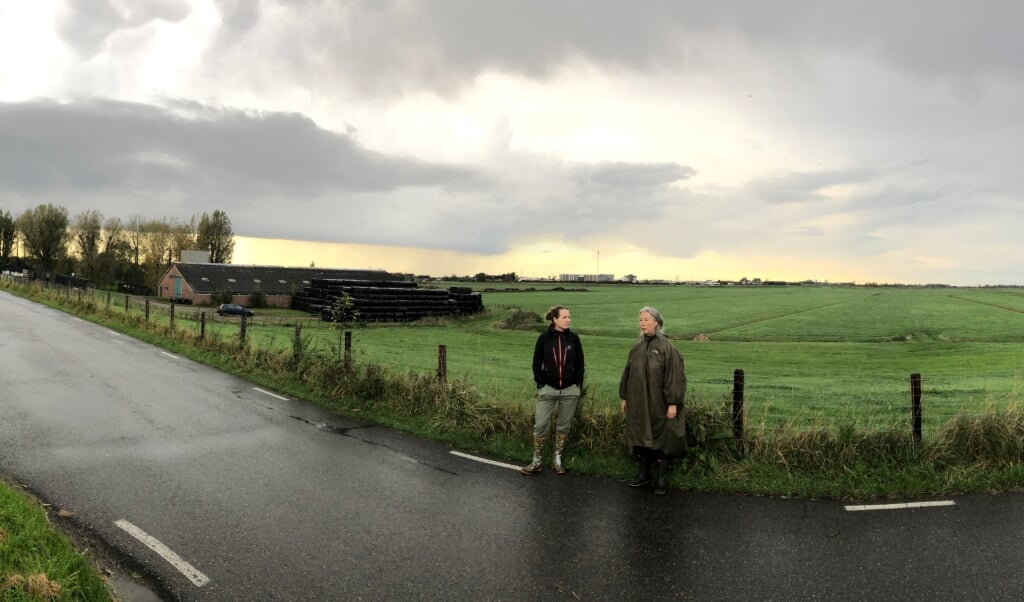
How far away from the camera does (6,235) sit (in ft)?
364

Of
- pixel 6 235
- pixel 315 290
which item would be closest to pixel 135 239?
pixel 6 235

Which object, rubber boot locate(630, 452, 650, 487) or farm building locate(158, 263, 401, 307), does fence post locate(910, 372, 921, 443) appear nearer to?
rubber boot locate(630, 452, 650, 487)

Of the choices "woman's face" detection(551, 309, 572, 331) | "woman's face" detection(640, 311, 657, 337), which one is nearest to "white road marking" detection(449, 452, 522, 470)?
"woman's face" detection(551, 309, 572, 331)

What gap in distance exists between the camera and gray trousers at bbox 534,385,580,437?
7.34 metres

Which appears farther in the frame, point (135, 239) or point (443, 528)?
point (135, 239)

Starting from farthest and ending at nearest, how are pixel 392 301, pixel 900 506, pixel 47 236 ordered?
pixel 47 236 < pixel 392 301 < pixel 900 506

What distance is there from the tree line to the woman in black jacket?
98403 millimetres

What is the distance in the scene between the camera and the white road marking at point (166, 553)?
446cm

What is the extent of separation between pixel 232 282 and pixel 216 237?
42.9m

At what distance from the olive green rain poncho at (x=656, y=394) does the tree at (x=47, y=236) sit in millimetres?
121068

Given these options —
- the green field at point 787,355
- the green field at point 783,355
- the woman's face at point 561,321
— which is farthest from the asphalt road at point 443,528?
the green field at point 787,355

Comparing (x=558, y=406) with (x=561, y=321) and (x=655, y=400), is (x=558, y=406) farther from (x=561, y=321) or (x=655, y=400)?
(x=655, y=400)

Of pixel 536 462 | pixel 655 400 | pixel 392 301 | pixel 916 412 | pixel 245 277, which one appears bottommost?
pixel 536 462

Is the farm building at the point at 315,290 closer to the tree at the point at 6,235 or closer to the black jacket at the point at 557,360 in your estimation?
the black jacket at the point at 557,360
